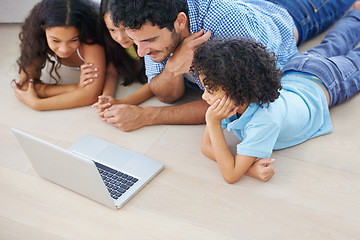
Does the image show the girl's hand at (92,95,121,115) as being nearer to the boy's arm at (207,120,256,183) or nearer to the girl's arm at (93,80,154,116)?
the girl's arm at (93,80,154,116)

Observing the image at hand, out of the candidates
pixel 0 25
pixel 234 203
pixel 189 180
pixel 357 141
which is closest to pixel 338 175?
pixel 357 141

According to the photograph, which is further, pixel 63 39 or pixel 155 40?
pixel 63 39

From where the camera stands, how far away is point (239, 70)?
1.26m

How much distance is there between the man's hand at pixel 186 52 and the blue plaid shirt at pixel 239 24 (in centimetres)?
3

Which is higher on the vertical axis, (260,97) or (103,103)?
(260,97)

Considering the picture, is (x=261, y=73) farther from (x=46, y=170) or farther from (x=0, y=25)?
(x=0, y=25)

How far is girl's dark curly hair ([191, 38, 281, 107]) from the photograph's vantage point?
1269mm

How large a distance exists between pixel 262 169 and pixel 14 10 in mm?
1638

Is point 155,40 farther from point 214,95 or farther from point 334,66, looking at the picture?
point 334,66

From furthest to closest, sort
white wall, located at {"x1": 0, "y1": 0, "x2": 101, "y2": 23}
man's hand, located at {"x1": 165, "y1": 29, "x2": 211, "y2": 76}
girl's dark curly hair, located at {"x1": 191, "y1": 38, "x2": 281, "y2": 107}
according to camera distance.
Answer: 1. white wall, located at {"x1": 0, "y1": 0, "x2": 101, "y2": 23}
2. man's hand, located at {"x1": 165, "y1": 29, "x2": 211, "y2": 76}
3. girl's dark curly hair, located at {"x1": 191, "y1": 38, "x2": 281, "y2": 107}

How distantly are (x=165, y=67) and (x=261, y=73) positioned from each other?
0.46 metres

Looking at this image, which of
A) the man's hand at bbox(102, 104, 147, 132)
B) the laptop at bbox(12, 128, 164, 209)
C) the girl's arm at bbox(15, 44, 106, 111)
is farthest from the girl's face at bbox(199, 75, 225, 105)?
the girl's arm at bbox(15, 44, 106, 111)

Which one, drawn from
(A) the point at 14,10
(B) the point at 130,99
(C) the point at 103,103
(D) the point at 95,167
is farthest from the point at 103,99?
(A) the point at 14,10

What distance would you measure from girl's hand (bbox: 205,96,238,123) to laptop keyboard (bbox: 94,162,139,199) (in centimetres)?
33
